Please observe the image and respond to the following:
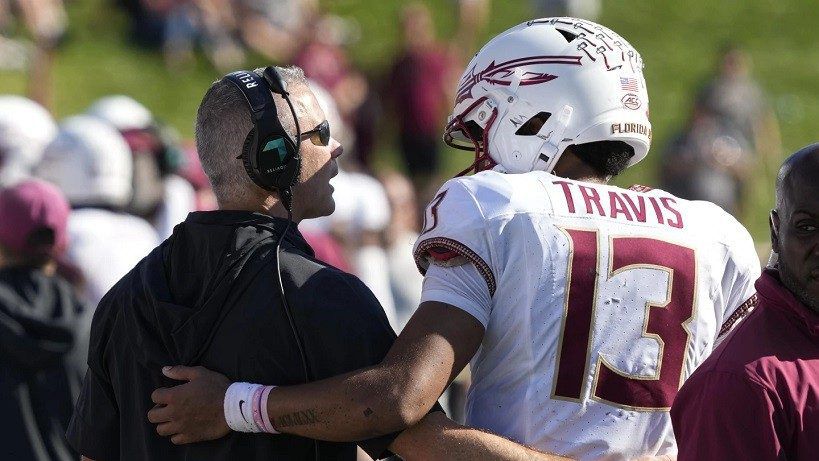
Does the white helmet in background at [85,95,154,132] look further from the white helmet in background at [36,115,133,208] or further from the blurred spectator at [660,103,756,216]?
the blurred spectator at [660,103,756,216]

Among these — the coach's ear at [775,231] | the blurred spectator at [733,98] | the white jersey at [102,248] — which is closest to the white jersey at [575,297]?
the coach's ear at [775,231]

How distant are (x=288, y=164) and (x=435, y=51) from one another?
411 inches

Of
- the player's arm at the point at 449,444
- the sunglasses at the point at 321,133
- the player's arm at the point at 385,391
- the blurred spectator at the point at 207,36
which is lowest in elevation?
the player's arm at the point at 449,444

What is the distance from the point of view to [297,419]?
2889 mm

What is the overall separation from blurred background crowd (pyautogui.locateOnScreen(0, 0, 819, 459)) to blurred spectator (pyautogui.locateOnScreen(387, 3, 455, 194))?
0.02 meters

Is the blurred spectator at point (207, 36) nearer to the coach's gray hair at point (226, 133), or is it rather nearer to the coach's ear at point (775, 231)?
the coach's gray hair at point (226, 133)

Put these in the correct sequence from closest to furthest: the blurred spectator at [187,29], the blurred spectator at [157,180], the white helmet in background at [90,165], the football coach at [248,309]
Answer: the football coach at [248,309], the white helmet in background at [90,165], the blurred spectator at [157,180], the blurred spectator at [187,29]

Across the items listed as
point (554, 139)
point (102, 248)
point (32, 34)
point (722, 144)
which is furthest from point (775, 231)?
point (32, 34)

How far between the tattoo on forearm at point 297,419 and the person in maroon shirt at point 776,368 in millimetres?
759

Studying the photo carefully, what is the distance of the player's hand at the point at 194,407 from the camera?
2967 mm

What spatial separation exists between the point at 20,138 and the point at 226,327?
4610 millimetres

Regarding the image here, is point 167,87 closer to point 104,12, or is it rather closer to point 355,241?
point 104,12

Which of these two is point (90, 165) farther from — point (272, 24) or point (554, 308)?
point (272, 24)

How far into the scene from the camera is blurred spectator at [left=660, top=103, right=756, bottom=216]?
42.3 ft
